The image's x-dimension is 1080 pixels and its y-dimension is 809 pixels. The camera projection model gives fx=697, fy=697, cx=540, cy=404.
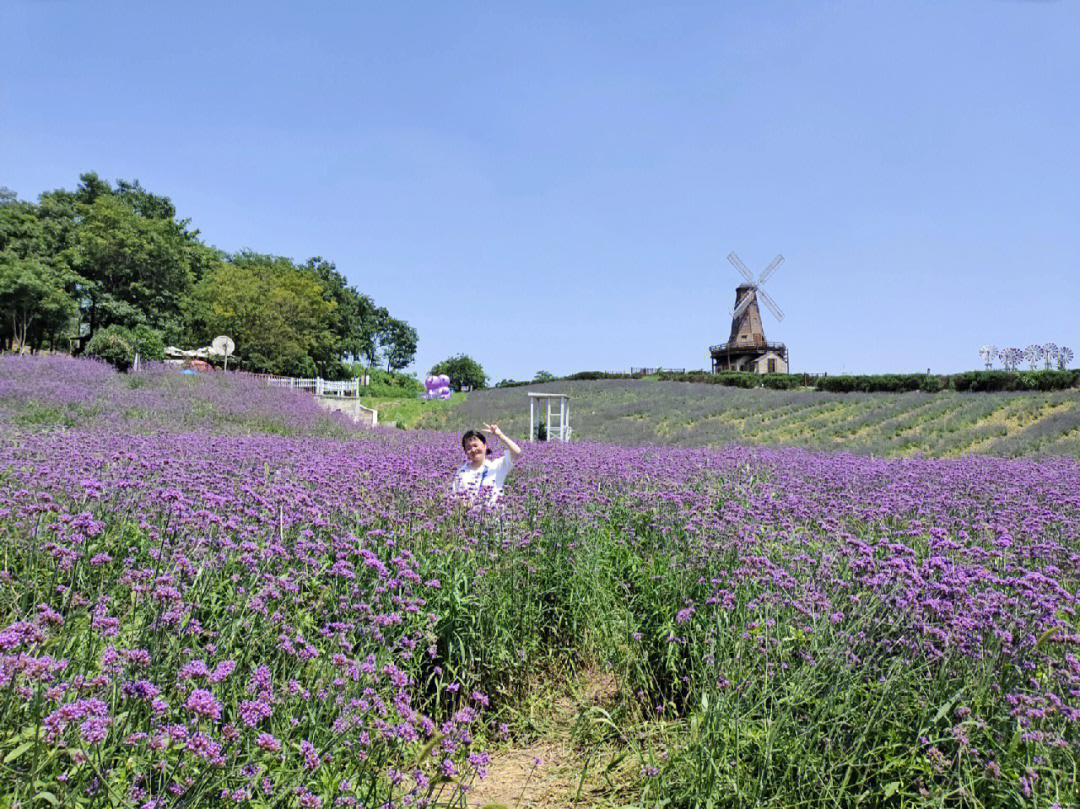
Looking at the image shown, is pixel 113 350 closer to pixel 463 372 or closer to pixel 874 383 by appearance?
pixel 874 383

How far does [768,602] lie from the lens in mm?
3291

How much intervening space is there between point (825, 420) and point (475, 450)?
74.1 ft

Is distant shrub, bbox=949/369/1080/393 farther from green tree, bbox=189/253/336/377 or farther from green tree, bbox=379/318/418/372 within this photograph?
green tree, bbox=379/318/418/372

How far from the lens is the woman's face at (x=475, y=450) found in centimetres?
654

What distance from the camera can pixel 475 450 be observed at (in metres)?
6.54

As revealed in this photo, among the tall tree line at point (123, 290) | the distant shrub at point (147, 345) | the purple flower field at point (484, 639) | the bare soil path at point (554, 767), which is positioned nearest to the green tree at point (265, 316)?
the tall tree line at point (123, 290)

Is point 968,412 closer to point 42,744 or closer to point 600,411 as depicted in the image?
point 600,411

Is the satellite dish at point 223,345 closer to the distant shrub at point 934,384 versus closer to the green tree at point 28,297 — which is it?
the green tree at point 28,297

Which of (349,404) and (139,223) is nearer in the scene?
(349,404)

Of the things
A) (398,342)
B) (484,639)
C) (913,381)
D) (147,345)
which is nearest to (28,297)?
(147,345)

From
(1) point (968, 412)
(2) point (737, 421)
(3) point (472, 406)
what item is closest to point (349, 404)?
(3) point (472, 406)

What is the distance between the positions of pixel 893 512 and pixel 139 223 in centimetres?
4663

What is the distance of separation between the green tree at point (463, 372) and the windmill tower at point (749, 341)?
1262 inches

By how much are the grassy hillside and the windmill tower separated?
88.8ft
